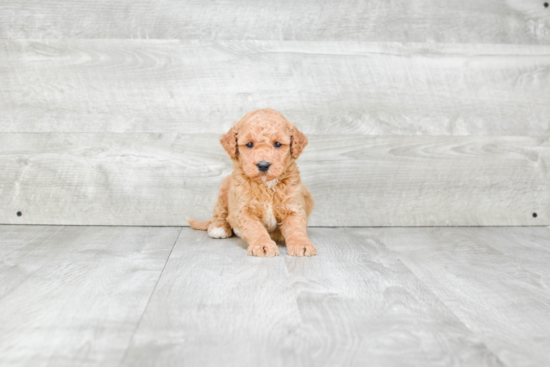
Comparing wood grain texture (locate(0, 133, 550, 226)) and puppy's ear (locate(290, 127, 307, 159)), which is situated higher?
puppy's ear (locate(290, 127, 307, 159))

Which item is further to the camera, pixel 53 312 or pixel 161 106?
pixel 161 106

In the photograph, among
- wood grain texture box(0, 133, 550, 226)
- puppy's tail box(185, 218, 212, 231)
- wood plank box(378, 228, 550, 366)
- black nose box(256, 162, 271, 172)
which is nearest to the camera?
wood plank box(378, 228, 550, 366)

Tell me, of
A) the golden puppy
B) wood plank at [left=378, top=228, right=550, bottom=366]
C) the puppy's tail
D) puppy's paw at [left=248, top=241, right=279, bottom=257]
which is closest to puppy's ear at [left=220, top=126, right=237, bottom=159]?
the golden puppy

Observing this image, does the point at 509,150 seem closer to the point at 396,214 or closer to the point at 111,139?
the point at 396,214

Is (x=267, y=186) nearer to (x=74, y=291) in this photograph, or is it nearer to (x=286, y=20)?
(x=74, y=291)

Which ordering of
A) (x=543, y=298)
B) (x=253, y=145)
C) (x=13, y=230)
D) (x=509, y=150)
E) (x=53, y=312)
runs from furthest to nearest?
(x=509, y=150) → (x=13, y=230) → (x=253, y=145) → (x=543, y=298) → (x=53, y=312)

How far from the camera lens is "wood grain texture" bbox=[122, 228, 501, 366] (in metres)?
0.90

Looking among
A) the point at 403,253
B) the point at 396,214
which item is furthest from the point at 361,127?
the point at 403,253

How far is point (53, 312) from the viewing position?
1.10 m

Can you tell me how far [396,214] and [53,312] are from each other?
157 cm

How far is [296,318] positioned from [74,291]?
0.58 m

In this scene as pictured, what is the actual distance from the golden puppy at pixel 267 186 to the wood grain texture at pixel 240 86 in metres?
0.50

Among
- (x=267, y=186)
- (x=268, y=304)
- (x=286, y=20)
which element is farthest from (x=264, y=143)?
(x=286, y=20)

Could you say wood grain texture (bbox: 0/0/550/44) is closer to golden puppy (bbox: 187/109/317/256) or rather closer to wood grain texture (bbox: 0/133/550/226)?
wood grain texture (bbox: 0/133/550/226)
